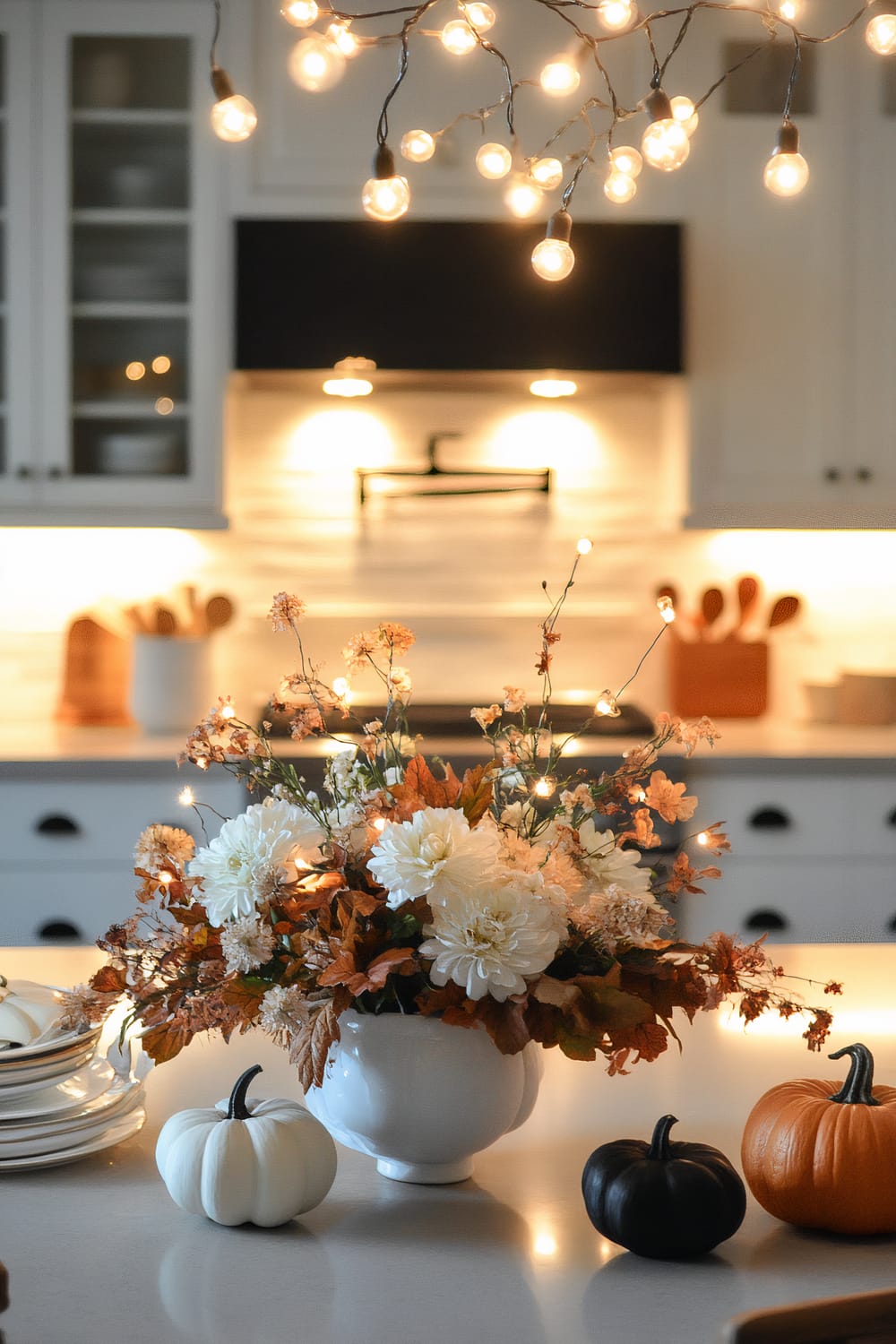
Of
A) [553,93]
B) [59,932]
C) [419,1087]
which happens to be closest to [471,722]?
[59,932]

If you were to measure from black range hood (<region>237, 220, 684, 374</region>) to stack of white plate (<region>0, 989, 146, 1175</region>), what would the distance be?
217cm

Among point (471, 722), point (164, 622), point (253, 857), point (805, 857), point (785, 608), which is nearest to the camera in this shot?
point (253, 857)

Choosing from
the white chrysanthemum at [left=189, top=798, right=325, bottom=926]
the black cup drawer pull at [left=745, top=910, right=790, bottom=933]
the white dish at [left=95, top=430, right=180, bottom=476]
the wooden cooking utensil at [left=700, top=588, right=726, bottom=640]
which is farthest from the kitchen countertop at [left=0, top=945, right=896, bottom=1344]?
the wooden cooking utensil at [left=700, top=588, right=726, bottom=640]

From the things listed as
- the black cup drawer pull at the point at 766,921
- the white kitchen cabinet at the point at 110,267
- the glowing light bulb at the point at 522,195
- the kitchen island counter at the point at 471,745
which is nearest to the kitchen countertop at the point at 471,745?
the kitchen island counter at the point at 471,745

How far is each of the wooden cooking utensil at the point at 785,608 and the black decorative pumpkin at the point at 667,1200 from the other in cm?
261

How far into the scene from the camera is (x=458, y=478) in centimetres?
341

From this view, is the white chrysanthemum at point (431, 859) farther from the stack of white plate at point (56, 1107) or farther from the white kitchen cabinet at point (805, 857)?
the white kitchen cabinet at point (805, 857)

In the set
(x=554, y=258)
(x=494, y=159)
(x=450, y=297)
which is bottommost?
(x=554, y=258)

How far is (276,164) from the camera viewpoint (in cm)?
307

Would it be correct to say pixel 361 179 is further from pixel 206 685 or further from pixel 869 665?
pixel 869 665

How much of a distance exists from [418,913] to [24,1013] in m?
0.38

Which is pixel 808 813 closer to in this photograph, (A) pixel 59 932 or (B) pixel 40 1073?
(A) pixel 59 932

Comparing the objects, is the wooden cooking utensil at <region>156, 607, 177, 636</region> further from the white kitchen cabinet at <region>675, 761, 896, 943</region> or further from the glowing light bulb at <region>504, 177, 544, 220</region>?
the glowing light bulb at <region>504, 177, 544, 220</region>

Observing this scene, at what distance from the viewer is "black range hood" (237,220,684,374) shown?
301 cm
